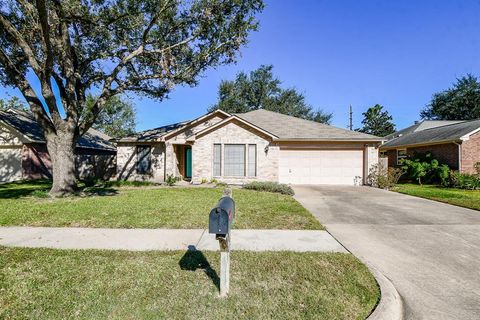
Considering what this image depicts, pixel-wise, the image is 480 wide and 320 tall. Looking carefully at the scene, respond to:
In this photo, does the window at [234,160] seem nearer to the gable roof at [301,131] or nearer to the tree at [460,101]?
the gable roof at [301,131]

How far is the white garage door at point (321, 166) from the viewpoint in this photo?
15.5m

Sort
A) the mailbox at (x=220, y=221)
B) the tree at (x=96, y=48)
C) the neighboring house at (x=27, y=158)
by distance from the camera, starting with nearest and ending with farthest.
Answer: the mailbox at (x=220, y=221) < the tree at (x=96, y=48) < the neighboring house at (x=27, y=158)

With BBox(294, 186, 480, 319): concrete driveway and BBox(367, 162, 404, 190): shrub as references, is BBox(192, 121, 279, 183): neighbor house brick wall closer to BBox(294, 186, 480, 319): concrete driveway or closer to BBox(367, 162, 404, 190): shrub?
BBox(294, 186, 480, 319): concrete driveway

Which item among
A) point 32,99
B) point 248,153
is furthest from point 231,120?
point 32,99

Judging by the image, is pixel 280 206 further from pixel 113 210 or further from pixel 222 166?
pixel 222 166

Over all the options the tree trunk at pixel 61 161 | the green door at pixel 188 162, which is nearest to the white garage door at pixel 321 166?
the green door at pixel 188 162

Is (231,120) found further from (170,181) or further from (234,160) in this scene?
(170,181)

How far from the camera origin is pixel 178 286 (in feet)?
10.9

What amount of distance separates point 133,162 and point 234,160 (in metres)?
7.42

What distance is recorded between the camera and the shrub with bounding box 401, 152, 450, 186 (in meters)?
15.7

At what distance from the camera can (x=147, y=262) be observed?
13.1 ft

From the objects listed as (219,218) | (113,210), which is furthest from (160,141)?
(219,218)

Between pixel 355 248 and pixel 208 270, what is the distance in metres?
2.98

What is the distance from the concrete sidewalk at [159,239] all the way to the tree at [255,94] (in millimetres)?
31765
